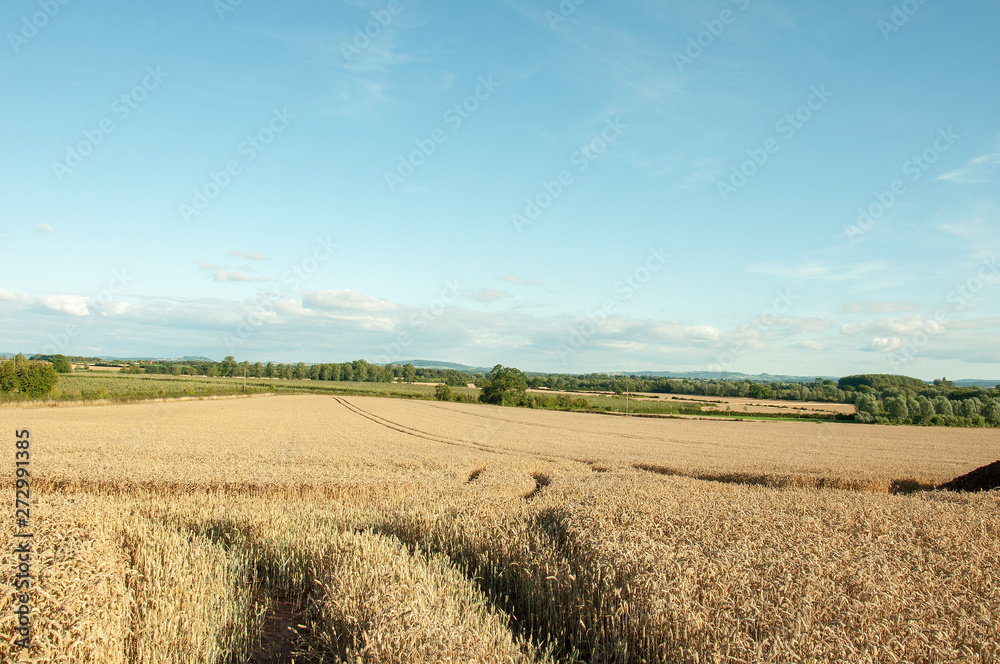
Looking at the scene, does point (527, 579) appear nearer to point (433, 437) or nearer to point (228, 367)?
point (433, 437)

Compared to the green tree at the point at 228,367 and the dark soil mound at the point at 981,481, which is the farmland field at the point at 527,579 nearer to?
the dark soil mound at the point at 981,481

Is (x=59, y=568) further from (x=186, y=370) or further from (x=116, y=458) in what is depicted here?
(x=186, y=370)

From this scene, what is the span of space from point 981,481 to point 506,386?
82.0 m

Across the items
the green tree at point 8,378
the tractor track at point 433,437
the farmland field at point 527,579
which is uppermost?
the farmland field at point 527,579

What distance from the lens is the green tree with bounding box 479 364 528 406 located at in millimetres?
95062

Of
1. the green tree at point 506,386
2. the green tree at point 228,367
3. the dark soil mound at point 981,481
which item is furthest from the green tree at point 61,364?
the dark soil mound at point 981,481

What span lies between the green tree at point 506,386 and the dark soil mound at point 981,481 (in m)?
79.0

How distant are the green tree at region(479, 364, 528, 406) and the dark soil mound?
79000mm

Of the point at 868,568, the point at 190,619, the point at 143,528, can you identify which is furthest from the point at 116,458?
the point at 868,568

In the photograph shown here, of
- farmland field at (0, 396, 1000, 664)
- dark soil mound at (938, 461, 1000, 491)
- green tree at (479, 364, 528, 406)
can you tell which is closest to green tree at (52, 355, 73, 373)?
green tree at (479, 364, 528, 406)

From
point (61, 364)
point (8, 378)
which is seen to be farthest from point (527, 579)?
point (61, 364)

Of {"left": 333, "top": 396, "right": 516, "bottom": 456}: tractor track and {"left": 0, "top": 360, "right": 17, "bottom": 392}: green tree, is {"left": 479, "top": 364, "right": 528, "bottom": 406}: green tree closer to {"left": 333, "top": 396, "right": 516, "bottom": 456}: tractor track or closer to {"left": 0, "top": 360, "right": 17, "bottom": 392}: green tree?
{"left": 333, "top": 396, "right": 516, "bottom": 456}: tractor track

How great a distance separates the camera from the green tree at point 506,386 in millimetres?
95062

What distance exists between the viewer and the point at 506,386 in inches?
3794
